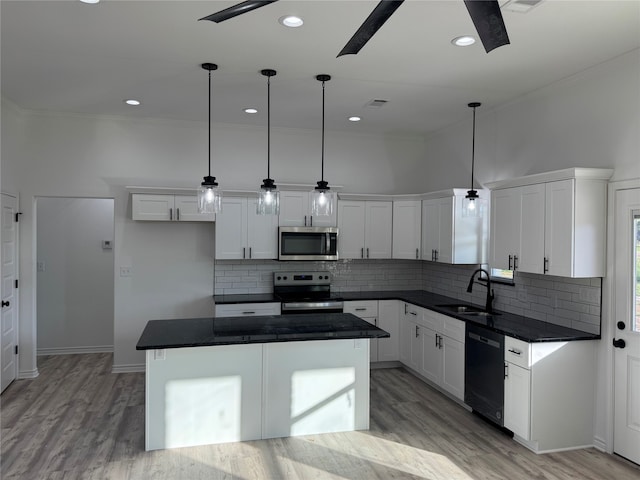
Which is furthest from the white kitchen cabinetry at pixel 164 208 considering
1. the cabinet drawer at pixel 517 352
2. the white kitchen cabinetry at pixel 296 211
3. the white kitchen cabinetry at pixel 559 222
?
the cabinet drawer at pixel 517 352

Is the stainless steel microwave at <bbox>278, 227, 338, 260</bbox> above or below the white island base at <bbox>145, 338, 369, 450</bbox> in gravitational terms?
above

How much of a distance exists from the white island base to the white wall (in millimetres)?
3323

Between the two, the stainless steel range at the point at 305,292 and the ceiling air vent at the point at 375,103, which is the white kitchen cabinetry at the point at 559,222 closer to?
the ceiling air vent at the point at 375,103

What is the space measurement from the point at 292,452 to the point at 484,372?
175cm

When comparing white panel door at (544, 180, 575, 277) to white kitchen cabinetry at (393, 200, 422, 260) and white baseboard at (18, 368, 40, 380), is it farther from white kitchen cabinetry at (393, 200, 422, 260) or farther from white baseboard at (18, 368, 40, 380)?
white baseboard at (18, 368, 40, 380)

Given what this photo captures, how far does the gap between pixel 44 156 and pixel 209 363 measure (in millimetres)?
3390

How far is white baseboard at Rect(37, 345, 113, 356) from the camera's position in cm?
624

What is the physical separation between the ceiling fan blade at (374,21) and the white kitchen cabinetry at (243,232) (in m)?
3.57

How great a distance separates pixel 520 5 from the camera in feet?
8.67

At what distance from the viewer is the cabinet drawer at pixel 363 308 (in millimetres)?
5602

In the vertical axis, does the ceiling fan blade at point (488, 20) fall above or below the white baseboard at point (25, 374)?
above

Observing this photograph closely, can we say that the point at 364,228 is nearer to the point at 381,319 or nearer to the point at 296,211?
the point at 296,211

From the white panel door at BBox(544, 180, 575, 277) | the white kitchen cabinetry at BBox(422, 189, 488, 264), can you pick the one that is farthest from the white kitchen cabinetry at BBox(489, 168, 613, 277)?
the white kitchen cabinetry at BBox(422, 189, 488, 264)

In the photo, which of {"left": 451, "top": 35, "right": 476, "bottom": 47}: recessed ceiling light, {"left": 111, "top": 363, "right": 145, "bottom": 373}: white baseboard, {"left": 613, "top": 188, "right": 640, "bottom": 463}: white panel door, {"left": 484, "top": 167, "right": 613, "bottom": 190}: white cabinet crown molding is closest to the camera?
{"left": 451, "top": 35, "right": 476, "bottom": 47}: recessed ceiling light
